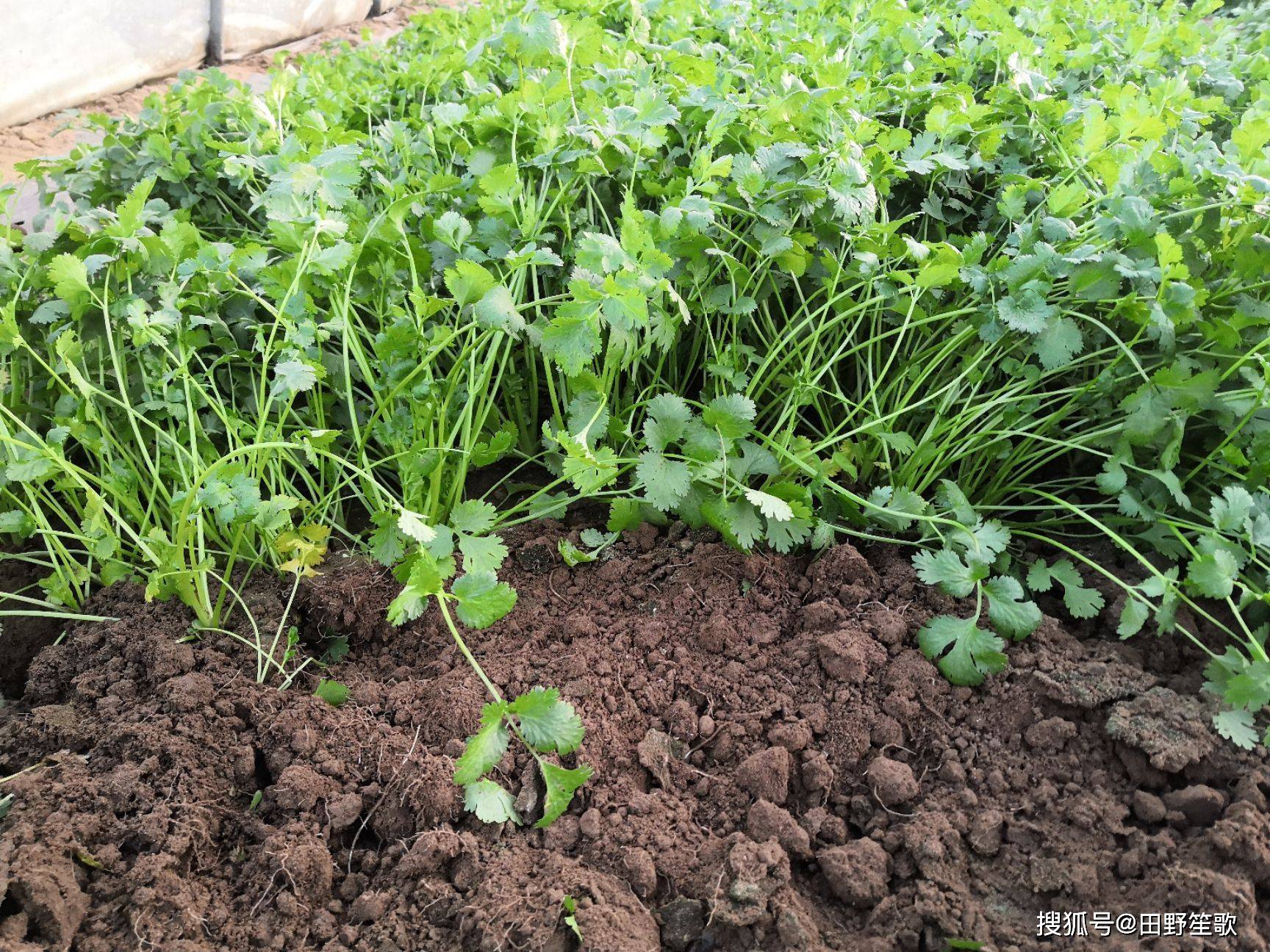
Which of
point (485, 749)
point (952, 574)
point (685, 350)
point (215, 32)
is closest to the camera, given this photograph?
point (485, 749)

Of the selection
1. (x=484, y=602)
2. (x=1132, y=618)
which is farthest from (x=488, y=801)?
(x=1132, y=618)

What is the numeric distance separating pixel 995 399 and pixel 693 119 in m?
0.87

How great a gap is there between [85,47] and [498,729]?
422cm

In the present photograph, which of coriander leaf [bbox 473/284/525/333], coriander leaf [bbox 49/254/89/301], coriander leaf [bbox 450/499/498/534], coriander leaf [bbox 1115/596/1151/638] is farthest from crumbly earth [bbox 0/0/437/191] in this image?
coriander leaf [bbox 1115/596/1151/638]

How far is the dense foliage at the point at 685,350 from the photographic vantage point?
4.96 feet

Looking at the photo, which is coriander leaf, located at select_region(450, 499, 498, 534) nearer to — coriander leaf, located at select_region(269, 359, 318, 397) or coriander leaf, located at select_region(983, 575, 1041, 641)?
coriander leaf, located at select_region(269, 359, 318, 397)

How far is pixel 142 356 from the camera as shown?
5.65 ft

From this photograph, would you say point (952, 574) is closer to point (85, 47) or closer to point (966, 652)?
point (966, 652)

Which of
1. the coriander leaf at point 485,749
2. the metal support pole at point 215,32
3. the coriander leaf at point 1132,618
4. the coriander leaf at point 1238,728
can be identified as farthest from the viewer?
the metal support pole at point 215,32

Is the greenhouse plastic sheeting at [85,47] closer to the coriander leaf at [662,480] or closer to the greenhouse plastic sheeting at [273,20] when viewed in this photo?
the greenhouse plastic sheeting at [273,20]

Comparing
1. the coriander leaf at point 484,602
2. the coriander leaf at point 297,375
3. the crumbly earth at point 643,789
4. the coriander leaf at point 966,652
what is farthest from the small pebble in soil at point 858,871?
the coriander leaf at point 297,375

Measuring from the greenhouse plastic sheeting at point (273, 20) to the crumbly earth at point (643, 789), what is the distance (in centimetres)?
434

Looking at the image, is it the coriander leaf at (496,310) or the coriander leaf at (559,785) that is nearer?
the coriander leaf at (559,785)

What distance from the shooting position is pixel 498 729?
3.94ft
